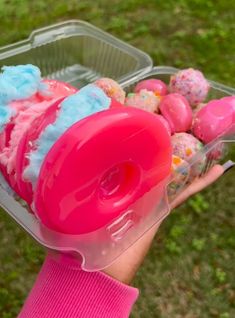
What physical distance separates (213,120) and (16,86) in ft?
1.64

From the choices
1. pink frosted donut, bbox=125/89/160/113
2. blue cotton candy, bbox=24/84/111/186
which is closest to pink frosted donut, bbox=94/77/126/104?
pink frosted donut, bbox=125/89/160/113

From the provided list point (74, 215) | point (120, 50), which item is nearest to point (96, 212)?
point (74, 215)

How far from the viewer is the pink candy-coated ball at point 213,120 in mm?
1307

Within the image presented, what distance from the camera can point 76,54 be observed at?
1.96 metres

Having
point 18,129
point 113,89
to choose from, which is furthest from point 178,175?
point 113,89

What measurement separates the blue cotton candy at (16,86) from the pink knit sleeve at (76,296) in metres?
0.28

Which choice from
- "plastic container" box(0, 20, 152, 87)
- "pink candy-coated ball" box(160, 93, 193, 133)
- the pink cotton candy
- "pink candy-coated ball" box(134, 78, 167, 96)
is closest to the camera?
the pink cotton candy

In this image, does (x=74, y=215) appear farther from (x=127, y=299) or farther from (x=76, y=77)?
(x=76, y=77)

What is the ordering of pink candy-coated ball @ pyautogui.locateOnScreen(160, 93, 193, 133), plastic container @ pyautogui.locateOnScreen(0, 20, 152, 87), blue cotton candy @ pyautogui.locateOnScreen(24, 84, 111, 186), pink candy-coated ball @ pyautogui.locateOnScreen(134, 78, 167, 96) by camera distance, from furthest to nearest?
plastic container @ pyautogui.locateOnScreen(0, 20, 152, 87), pink candy-coated ball @ pyautogui.locateOnScreen(134, 78, 167, 96), pink candy-coated ball @ pyautogui.locateOnScreen(160, 93, 193, 133), blue cotton candy @ pyautogui.locateOnScreen(24, 84, 111, 186)

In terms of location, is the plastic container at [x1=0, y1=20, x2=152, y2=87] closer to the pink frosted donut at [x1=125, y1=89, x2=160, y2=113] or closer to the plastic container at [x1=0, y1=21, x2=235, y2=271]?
the plastic container at [x1=0, y1=21, x2=235, y2=271]

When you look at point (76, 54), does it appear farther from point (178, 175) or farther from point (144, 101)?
point (178, 175)

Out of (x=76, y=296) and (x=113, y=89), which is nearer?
(x=76, y=296)

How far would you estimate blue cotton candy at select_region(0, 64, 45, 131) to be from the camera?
98 cm

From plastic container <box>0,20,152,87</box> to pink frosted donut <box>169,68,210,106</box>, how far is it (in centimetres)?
25
